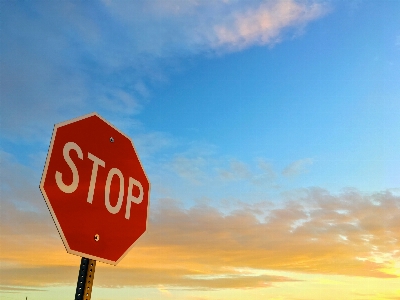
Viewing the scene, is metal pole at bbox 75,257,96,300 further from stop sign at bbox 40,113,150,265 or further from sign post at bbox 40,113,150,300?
stop sign at bbox 40,113,150,265

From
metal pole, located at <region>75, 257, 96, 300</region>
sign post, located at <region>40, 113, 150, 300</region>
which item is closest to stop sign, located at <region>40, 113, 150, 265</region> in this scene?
sign post, located at <region>40, 113, 150, 300</region>

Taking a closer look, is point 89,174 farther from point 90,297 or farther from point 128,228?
point 90,297

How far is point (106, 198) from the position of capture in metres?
3.24

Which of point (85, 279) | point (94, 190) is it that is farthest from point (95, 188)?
point (85, 279)

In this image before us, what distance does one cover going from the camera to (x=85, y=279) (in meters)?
3.01

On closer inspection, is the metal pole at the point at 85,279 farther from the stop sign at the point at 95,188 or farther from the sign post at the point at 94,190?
the stop sign at the point at 95,188

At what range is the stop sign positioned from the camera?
9.00 ft

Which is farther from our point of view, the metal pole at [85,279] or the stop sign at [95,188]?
the metal pole at [85,279]

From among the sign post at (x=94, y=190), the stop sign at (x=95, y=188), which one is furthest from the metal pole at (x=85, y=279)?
the stop sign at (x=95, y=188)

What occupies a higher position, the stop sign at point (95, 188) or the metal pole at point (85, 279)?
the stop sign at point (95, 188)

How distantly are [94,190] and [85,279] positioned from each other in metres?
0.76

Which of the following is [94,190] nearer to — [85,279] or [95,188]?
[95,188]

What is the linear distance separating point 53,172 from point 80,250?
2.18 feet

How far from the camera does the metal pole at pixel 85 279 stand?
9.78 feet
